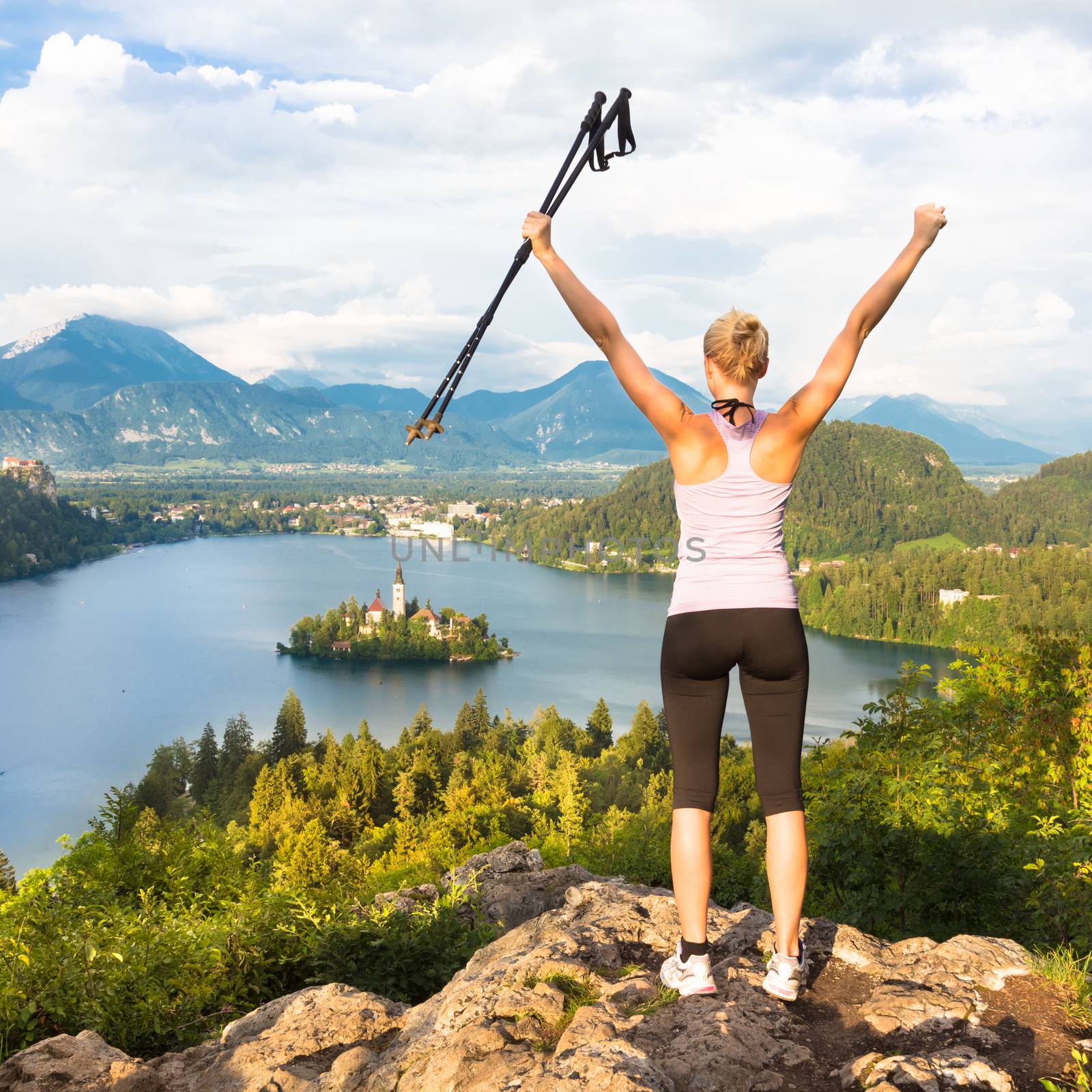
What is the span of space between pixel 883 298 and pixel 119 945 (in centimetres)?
301

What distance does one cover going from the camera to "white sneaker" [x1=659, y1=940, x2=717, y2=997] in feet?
7.15

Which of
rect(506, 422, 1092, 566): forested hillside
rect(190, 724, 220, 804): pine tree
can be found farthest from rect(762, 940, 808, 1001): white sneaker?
rect(506, 422, 1092, 566): forested hillside

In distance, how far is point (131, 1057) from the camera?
7.34ft

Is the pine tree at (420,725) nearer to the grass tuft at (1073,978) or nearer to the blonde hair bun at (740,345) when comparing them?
the grass tuft at (1073,978)

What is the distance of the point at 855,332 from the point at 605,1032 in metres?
1.75

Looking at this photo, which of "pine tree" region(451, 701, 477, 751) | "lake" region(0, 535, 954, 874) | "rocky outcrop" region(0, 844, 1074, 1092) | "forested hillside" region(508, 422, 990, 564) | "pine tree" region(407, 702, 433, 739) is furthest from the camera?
"forested hillside" region(508, 422, 990, 564)

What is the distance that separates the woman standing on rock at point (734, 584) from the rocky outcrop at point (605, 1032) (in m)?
0.19

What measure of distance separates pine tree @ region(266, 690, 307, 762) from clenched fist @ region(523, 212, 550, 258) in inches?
1253

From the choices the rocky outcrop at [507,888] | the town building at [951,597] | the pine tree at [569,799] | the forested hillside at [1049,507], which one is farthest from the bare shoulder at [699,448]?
the forested hillside at [1049,507]

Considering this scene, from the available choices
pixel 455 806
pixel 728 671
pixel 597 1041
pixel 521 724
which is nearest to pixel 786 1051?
pixel 597 1041

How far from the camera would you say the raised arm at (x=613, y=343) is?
210 centimetres

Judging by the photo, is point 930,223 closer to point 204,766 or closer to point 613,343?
point 613,343

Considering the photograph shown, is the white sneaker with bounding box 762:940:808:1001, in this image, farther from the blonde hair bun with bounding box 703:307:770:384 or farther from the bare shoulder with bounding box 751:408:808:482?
Answer: the blonde hair bun with bounding box 703:307:770:384

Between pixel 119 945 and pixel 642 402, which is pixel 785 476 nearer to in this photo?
pixel 642 402
